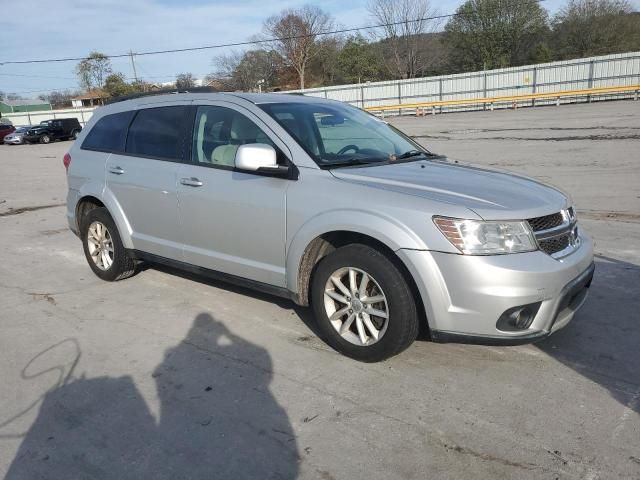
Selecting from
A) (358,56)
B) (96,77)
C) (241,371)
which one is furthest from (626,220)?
(96,77)

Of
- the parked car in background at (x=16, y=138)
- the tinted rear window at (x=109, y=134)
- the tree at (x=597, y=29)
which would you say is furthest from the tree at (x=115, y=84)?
the tinted rear window at (x=109, y=134)

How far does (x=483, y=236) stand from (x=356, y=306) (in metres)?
0.94

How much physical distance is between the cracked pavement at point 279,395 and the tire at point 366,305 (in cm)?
15

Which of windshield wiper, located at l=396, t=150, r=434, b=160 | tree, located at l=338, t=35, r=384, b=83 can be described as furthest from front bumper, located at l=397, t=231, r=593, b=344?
→ tree, located at l=338, t=35, r=384, b=83

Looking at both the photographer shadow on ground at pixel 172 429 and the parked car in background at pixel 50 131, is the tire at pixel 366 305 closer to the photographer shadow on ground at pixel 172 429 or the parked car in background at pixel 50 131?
the photographer shadow on ground at pixel 172 429

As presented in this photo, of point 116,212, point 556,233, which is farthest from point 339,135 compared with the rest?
point 116,212

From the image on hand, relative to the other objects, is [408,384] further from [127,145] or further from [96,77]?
[96,77]

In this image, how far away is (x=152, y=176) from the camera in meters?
4.80

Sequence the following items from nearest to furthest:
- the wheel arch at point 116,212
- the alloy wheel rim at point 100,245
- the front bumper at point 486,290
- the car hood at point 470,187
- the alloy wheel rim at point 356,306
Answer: the front bumper at point 486,290
the car hood at point 470,187
the alloy wheel rim at point 356,306
the wheel arch at point 116,212
the alloy wheel rim at point 100,245

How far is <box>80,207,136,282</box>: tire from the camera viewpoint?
5.35m

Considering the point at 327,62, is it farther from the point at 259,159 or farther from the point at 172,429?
the point at 172,429

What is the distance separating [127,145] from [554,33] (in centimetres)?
5536

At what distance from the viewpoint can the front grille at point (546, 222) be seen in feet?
10.9

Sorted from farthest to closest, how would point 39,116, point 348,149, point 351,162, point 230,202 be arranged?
point 39,116 < point 348,149 < point 230,202 < point 351,162
